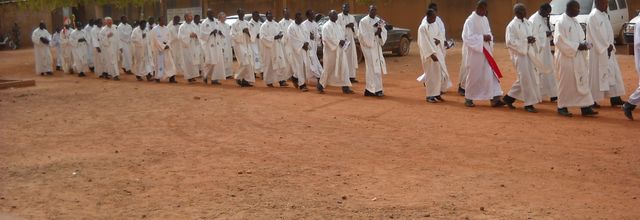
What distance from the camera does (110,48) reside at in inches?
808

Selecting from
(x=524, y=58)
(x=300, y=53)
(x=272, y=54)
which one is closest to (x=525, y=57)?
(x=524, y=58)

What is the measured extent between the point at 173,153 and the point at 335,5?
2455cm

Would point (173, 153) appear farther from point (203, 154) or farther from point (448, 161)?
point (448, 161)

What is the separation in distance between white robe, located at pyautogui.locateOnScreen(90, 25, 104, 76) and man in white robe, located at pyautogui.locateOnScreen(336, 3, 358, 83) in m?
8.22

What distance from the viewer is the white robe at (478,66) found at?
38.1 feet

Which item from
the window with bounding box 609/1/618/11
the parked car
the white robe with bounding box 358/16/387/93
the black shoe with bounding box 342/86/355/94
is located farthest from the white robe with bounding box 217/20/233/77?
the window with bounding box 609/1/618/11

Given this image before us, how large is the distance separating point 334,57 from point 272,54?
2.21m

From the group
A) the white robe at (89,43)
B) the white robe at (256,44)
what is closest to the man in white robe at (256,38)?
the white robe at (256,44)

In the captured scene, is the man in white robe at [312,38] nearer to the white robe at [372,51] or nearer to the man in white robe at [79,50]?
the white robe at [372,51]

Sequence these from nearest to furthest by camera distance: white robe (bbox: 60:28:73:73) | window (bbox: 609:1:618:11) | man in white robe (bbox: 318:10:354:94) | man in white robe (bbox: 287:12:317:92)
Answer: man in white robe (bbox: 318:10:354:94) < man in white robe (bbox: 287:12:317:92) < window (bbox: 609:1:618:11) < white robe (bbox: 60:28:73:73)

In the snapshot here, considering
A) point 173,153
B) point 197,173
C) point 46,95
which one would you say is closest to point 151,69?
point 46,95

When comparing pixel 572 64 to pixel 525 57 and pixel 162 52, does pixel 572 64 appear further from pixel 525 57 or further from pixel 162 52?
pixel 162 52

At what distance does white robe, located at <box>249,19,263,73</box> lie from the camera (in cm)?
1683

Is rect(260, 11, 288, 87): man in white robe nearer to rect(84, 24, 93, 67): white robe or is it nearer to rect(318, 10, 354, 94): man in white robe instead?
rect(318, 10, 354, 94): man in white robe
